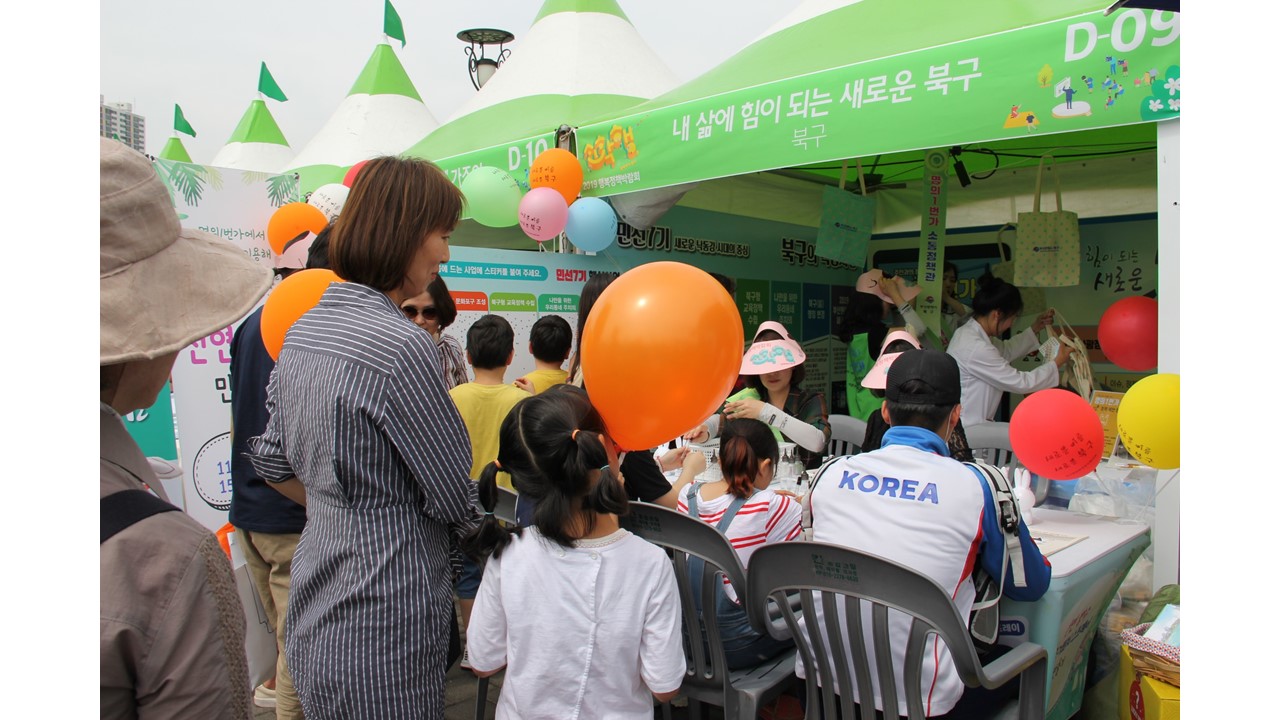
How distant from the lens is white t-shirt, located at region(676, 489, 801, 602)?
2.22m

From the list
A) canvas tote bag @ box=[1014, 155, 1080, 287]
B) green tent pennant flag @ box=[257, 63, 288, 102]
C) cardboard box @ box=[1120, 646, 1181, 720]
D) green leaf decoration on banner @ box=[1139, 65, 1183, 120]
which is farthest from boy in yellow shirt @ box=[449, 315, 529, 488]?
green tent pennant flag @ box=[257, 63, 288, 102]

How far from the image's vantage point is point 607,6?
6.03 metres

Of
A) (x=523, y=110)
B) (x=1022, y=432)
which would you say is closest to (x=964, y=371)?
(x=1022, y=432)

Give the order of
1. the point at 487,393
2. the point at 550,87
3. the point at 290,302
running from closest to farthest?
the point at 290,302
the point at 487,393
the point at 550,87

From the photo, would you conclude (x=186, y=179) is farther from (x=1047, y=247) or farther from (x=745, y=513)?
(x=1047, y=247)

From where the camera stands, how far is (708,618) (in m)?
2.04

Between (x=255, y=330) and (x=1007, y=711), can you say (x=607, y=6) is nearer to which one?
(x=255, y=330)

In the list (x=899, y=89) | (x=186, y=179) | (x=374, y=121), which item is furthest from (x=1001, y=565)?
(x=374, y=121)

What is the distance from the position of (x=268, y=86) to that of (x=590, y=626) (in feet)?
24.1

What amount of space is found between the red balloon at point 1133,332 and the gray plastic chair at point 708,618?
2203 mm

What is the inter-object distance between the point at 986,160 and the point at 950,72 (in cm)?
286

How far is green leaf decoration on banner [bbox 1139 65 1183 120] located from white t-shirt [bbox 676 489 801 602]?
1564mm

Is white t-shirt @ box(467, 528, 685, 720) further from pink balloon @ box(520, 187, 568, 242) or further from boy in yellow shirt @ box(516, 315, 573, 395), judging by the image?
pink balloon @ box(520, 187, 568, 242)

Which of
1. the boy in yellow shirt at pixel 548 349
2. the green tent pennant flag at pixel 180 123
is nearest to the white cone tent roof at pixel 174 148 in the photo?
the green tent pennant flag at pixel 180 123
